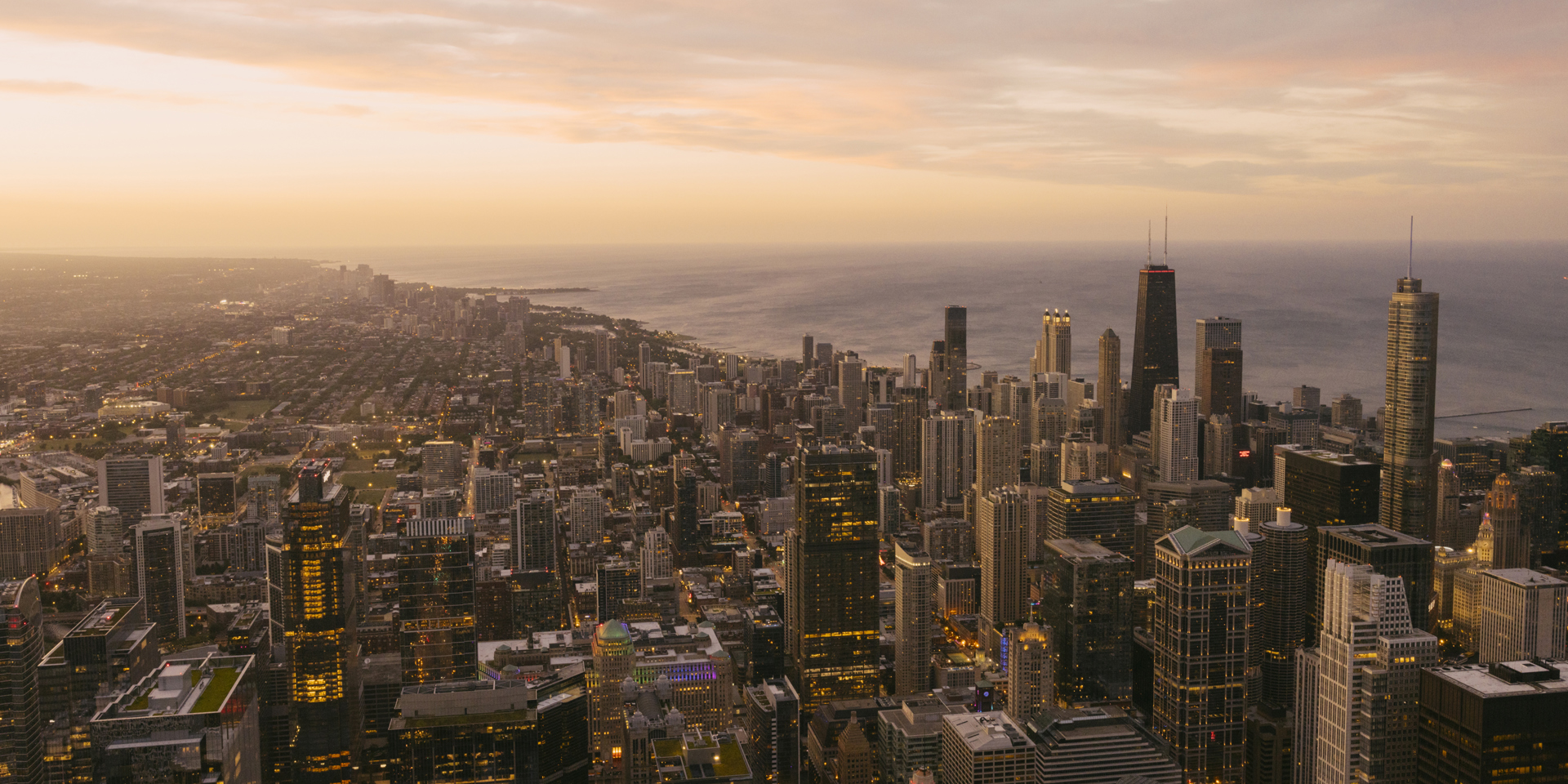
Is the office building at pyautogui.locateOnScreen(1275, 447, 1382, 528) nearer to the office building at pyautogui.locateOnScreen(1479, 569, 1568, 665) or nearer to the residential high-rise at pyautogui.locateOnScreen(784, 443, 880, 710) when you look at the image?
the office building at pyautogui.locateOnScreen(1479, 569, 1568, 665)

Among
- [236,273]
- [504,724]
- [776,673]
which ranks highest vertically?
[236,273]

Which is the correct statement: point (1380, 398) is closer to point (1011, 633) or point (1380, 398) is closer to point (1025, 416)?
point (1025, 416)

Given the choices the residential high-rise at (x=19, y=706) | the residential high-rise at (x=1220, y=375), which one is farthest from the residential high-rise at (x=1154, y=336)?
the residential high-rise at (x=19, y=706)

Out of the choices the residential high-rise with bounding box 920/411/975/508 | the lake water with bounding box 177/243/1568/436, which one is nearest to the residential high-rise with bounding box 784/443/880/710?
the residential high-rise with bounding box 920/411/975/508

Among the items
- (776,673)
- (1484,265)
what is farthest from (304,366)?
(1484,265)

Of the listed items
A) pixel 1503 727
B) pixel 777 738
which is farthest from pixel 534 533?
pixel 1503 727

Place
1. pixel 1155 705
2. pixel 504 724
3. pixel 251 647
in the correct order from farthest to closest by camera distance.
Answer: pixel 251 647, pixel 1155 705, pixel 504 724
